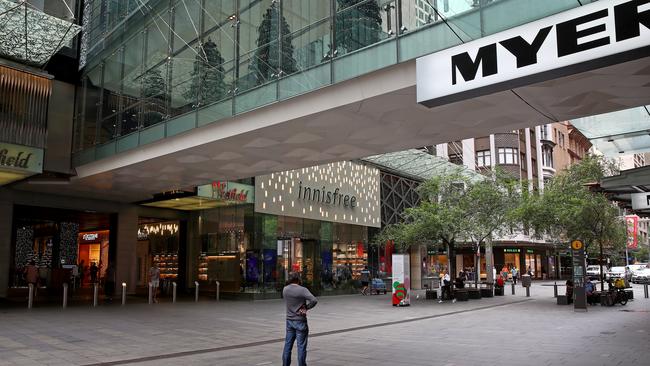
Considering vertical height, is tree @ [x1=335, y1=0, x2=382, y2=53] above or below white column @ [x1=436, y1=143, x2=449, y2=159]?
below

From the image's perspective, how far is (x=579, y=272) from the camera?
67.2 feet

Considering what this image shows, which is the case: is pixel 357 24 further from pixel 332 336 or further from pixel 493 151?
pixel 493 151

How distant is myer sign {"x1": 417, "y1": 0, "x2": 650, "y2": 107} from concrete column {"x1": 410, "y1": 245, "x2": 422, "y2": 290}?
102 feet

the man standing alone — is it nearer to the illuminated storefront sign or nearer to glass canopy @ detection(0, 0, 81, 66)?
glass canopy @ detection(0, 0, 81, 66)

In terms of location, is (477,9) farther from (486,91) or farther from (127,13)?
(127,13)

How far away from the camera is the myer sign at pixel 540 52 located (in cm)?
709

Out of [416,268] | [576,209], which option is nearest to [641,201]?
[576,209]

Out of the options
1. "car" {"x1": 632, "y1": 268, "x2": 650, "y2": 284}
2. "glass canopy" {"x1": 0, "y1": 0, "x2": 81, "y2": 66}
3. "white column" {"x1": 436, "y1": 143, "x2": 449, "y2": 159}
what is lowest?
"car" {"x1": 632, "y1": 268, "x2": 650, "y2": 284}

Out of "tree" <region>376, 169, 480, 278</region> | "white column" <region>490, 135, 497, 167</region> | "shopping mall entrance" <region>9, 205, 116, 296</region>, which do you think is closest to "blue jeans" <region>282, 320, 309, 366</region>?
"tree" <region>376, 169, 480, 278</region>

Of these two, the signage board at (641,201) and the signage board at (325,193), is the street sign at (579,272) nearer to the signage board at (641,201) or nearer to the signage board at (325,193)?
the signage board at (641,201)

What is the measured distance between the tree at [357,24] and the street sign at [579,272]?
1355 centimetres

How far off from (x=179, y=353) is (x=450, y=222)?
57.4 feet

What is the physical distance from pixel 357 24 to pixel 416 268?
29.7 m

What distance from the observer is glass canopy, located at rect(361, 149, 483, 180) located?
35.4 meters
